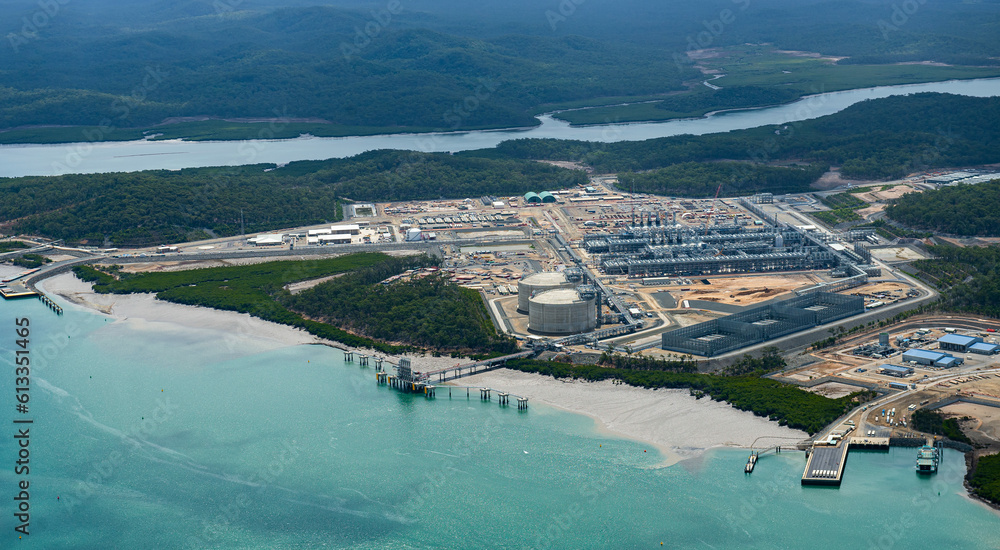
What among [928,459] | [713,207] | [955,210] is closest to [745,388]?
[928,459]

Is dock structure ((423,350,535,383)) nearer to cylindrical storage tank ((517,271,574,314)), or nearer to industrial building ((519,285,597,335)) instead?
industrial building ((519,285,597,335))

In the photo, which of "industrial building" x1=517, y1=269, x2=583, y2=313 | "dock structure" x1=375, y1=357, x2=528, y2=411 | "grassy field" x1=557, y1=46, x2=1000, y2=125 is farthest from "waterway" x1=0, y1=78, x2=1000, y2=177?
"dock structure" x1=375, y1=357, x2=528, y2=411

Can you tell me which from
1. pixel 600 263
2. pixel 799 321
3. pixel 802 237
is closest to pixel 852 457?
pixel 799 321

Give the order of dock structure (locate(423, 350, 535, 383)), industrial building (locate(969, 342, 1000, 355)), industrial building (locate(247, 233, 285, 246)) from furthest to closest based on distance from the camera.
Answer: industrial building (locate(247, 233, 285, 246))
dock structure (locate(423, 350, 535, 383))
industrial building (locate(969, 342, 1000, 355))

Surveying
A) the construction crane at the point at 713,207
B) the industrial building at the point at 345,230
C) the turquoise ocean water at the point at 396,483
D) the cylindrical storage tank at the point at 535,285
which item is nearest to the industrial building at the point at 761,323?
the cylindrical storage tank at the point at 535,285

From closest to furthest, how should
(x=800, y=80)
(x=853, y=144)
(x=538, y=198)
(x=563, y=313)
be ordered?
(x=563, y=313)
(x=538, y=198)
(x=853, y=144)
(x=800, y=80)

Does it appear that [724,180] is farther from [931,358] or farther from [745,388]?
[745,388]
